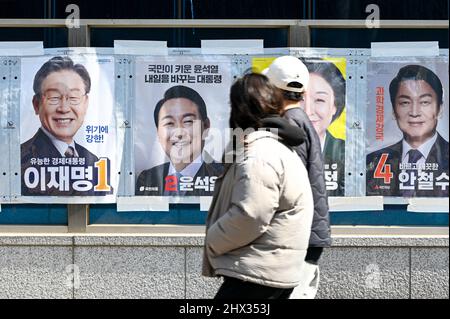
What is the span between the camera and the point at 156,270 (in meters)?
6.82

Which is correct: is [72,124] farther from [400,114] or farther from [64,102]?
[400,114]

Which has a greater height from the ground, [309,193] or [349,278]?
[309,193]

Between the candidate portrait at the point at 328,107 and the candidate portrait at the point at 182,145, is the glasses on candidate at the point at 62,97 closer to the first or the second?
the candidate portrait at the point at 182,145

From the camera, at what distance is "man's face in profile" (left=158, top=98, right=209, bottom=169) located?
688cm

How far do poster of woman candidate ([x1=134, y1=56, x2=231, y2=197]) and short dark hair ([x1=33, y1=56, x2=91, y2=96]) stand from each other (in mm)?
430

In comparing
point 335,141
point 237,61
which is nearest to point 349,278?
point 335,141

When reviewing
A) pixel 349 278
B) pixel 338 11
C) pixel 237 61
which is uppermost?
pixel 338 11

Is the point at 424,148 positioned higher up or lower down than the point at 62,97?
lower down

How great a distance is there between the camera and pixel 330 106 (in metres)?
6.89

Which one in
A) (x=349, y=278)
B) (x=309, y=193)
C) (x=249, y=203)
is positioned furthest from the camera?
(x=349, y=278)

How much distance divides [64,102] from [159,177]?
102cm

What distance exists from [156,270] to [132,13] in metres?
2.18

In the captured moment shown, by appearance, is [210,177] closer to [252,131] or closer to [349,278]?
[349,278]

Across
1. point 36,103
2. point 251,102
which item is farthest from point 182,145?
point 251,102
